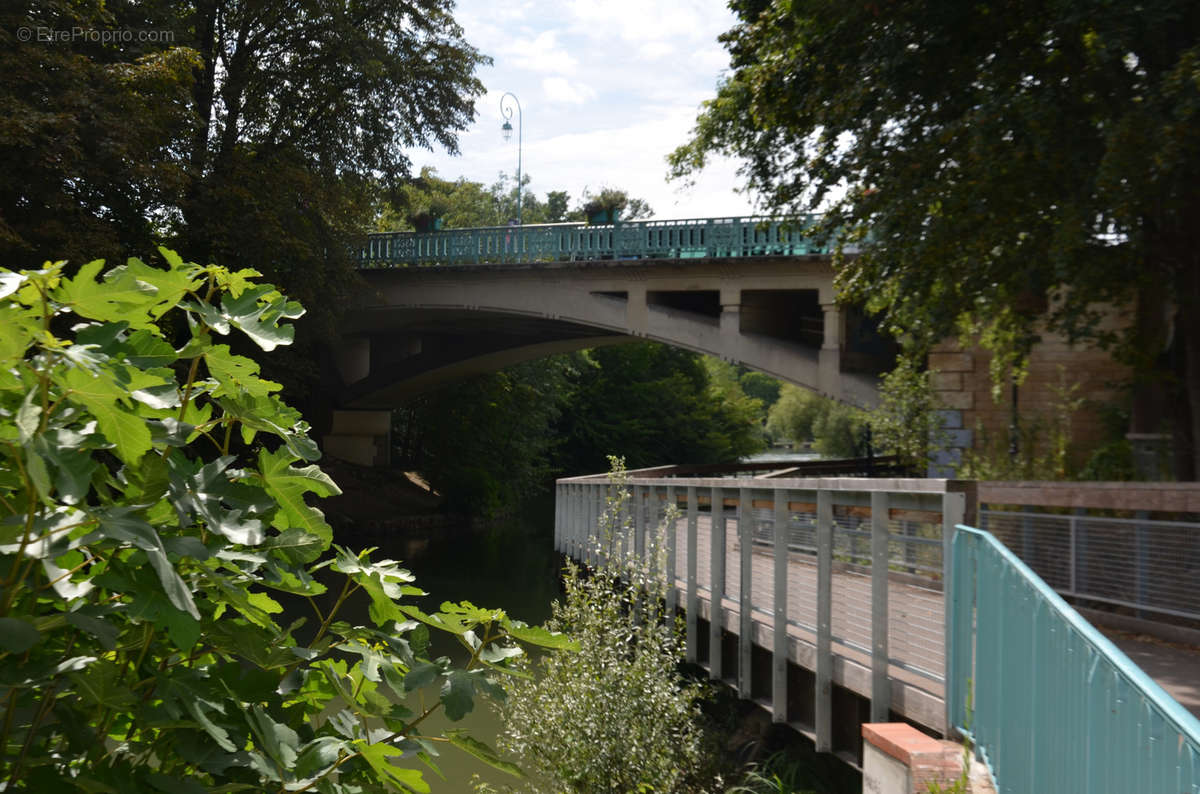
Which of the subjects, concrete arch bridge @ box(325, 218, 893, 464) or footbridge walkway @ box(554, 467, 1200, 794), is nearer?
footbridge walkway @ box(554, 467, 1200, 794)

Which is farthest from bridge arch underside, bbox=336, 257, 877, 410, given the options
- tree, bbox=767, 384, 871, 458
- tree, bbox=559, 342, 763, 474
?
tree, bbox=767, 384, 871, 458

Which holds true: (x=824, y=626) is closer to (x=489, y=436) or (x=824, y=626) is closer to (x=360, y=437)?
(x=489, y=436)

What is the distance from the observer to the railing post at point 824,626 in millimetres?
5898

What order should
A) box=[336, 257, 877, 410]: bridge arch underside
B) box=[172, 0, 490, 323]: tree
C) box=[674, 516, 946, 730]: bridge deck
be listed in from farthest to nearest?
box=[336, 257, 877, 410]: bridge arch underside < box=[172, 0, 490, 323]: tree < box=[674, 516, 946, 730]: bridge deck

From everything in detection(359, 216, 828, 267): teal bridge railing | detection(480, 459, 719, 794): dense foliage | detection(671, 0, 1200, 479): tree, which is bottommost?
detection(480, 459, 719, 794): dense foliage

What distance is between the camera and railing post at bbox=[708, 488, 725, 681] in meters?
7.84

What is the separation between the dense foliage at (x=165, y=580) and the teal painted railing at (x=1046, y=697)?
100 centimetres

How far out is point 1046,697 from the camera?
2795 millimetres

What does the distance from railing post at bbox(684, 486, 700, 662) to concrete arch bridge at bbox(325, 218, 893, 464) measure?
401 inches

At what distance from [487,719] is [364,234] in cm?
1487

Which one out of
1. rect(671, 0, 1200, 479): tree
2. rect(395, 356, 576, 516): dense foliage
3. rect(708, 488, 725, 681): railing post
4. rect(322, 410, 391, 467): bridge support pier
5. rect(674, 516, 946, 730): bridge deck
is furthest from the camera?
rect(322, 410, 391, 467): bridge support pier

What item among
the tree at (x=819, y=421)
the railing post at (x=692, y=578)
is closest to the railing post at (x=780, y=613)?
the railing post at (x=692, y=578)

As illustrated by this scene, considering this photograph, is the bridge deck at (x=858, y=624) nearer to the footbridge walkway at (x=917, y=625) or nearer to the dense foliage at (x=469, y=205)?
the footbridge walkway at (x=917, y=625)

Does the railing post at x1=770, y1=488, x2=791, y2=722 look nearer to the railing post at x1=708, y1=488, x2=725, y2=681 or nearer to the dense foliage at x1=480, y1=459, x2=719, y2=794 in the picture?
the dense foliage at x1=480, y1=459, x2=719, y2=794
